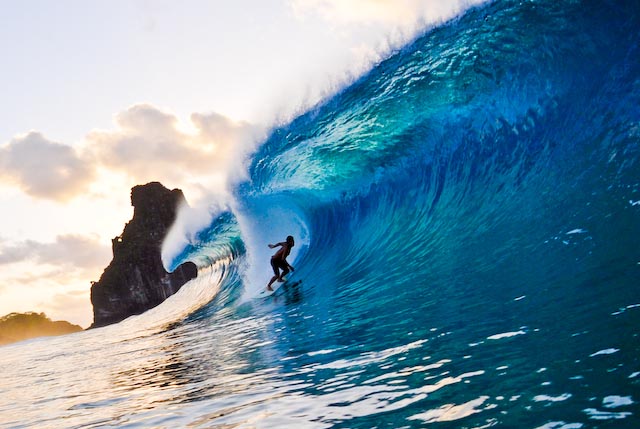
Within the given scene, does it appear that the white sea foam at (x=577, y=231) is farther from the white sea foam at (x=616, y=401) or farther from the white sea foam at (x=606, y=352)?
the white sea foam at (x=616, y=401)

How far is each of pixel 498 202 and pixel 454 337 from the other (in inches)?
174

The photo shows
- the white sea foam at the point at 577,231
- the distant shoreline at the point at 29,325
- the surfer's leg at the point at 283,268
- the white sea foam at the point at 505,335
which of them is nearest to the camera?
the white sea foam at the point at 505,335

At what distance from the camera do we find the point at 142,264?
66000mm

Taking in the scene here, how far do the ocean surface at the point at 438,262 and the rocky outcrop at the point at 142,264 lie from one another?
178 ft

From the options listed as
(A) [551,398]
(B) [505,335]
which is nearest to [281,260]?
(B) [505,335]

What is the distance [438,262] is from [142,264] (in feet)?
213

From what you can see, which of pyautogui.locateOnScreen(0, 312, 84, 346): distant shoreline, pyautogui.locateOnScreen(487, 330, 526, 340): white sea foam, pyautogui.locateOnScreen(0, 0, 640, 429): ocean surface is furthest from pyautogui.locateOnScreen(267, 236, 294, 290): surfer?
pyautogui.locateOnScreen(0, 312, 84, 346): distant shoreline

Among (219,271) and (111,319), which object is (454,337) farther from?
(111,319)

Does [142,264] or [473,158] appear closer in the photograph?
[473,158]

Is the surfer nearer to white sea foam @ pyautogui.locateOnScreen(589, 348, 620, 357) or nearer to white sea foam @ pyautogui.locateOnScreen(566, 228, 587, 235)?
white sea foam @ pyautogui.locateOnScreen(566, 228, 587, 235)

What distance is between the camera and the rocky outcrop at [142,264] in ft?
212

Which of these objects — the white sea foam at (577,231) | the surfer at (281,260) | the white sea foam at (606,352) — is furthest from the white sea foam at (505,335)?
the surfer at (281,260)

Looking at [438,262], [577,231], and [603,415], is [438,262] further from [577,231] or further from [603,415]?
[603,415]

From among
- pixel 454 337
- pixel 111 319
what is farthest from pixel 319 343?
pixel 111 319
